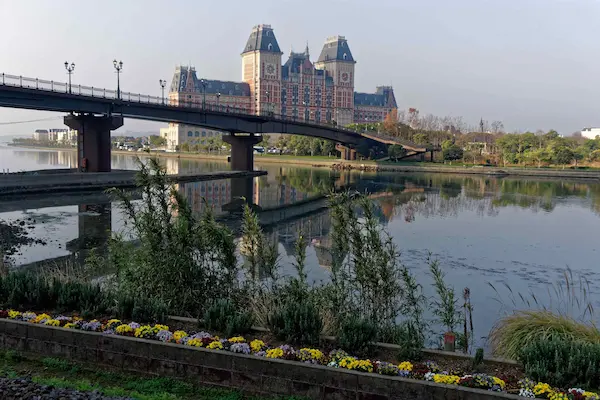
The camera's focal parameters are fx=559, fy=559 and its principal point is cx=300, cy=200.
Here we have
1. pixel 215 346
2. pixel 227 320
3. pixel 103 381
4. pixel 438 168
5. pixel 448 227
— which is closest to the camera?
pixel 103 381

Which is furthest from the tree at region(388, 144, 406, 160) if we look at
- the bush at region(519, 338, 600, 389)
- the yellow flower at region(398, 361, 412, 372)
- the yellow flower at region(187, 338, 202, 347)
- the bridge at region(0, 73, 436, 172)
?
the yellow flower at region(398, 361, 412, 372)

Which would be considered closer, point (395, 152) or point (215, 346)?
point (215, 346)

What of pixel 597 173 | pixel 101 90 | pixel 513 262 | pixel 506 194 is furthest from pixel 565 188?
pixel 101 90

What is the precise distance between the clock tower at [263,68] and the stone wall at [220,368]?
579ft

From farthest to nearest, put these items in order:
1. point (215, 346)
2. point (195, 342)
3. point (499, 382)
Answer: point (195, 342), point (215, 346), point (499, 382)

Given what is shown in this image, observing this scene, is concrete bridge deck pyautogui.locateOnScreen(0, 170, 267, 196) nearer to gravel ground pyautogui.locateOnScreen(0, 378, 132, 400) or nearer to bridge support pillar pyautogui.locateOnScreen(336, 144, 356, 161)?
gravel ground pyautogui.locateOnScreen(0, 378, 132, 400)

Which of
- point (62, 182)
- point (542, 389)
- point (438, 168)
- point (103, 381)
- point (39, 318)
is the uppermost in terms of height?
point (438, 168)

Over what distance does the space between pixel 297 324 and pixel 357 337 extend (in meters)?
1.12

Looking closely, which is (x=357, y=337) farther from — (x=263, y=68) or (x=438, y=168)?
(x=263, y=68)

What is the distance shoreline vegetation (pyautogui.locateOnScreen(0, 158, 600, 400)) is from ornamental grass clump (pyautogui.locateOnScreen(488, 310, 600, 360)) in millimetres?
27

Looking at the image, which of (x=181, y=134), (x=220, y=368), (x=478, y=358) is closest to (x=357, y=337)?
(x=478, y=358)

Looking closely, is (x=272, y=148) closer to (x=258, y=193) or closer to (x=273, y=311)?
(x=258, y=193)

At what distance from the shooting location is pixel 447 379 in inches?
297

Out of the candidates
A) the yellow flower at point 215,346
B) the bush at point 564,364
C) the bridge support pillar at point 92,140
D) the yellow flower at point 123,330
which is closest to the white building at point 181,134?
the bridge support pillar at point 92,140
